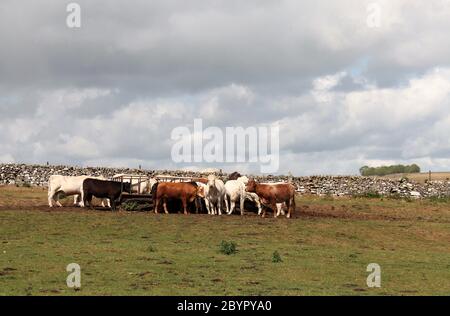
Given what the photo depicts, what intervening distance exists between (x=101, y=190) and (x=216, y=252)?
44.5 ft

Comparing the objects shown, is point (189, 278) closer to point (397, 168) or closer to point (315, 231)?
point (315, 231)

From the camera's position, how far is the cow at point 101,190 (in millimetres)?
36062

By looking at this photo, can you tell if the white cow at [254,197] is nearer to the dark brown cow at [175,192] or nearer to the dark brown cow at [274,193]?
the dark brown cow at [274,193]

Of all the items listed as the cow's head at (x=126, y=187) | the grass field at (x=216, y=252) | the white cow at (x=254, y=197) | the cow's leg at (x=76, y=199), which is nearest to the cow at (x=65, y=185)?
the cow's leg at (x=76, y=199)

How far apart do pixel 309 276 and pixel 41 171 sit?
40.0 meters

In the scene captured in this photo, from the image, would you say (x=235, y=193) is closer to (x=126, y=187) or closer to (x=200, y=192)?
(x=200, y=192)

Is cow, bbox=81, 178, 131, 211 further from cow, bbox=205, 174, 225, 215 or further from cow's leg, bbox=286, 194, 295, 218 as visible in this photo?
cow's leg, bbox=286, 194, 295, 218

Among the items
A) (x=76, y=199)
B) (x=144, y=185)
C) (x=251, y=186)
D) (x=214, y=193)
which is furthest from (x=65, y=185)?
(x=251, y=186)

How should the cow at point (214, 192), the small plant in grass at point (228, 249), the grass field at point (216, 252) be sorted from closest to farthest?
1. the grass field at point (216, 252)
2. the small plant in grass at point (228, 249)
3. the cow at point (214, 192)

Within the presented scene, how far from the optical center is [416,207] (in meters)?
43.8

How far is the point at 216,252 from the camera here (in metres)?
23.9

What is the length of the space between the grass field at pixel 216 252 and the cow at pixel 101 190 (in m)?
2.09

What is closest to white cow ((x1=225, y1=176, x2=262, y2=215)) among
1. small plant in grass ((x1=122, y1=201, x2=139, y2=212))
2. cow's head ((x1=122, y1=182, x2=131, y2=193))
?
small plant in grass ((x1=122, y1=201, x2=139, y2=212))

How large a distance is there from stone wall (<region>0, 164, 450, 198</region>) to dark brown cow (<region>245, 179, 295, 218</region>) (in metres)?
17.5
